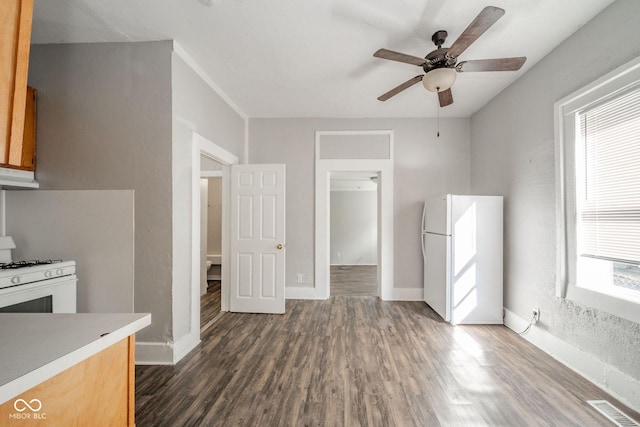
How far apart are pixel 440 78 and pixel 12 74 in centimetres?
242

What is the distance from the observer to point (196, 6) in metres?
2.07

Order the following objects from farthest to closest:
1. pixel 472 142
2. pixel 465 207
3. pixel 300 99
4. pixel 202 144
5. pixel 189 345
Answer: pixel 472 142 < pixel 300 99 < pixel 465 207 < pixel 202 144 < pixel 189 345

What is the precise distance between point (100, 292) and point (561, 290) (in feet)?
13.3

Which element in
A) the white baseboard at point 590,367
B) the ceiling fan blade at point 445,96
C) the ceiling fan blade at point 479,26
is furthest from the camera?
the ceiling fan blade at point 445,96

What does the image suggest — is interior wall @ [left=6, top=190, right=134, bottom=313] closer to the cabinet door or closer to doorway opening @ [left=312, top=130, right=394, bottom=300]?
the cabinet door

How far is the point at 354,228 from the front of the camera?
794 cm

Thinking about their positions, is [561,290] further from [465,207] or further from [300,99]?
[300,99]

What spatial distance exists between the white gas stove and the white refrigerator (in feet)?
12.1

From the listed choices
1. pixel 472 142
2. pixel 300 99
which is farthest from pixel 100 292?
pixel 472 142

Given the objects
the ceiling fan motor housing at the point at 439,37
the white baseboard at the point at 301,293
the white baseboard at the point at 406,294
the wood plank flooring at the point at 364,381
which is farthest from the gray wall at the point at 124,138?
the white baseboard at the point at 406,294

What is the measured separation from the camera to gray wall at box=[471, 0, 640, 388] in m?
2.00

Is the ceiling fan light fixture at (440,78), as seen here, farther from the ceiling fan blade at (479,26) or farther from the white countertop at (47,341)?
the white countertop at (47,341)

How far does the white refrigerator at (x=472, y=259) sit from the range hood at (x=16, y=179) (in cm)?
410

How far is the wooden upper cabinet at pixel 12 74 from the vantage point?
862 mm
